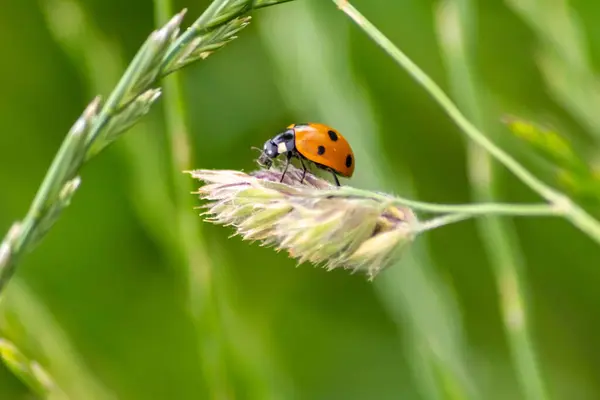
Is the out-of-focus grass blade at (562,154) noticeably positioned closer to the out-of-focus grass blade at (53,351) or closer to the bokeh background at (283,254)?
the out-of-focus grass blade at (53,351)

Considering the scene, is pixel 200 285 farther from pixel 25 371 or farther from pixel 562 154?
pixel 562 154

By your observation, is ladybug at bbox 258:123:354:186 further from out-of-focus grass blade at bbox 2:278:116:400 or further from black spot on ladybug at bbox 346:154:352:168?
out-of-focus grass blade at bbox 2:278:116:400

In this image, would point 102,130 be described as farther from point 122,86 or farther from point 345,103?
point 345,103

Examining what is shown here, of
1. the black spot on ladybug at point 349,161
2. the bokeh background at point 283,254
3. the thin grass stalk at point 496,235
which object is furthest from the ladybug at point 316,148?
the bokeh background at point 283,254

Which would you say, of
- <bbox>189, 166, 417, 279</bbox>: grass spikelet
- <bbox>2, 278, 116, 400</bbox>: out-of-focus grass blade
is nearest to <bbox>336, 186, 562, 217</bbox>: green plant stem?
<bbox>189, 166, 417, 279</bbox>: grass spikelet

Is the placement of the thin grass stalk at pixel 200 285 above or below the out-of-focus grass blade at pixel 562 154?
above

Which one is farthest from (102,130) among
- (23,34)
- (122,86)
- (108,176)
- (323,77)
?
(23,34)

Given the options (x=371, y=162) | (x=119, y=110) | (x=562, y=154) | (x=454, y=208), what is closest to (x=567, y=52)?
(x=371, y=162)

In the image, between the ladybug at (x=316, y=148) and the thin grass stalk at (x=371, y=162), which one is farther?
the thin grass stalk at (x=371, y=162)
